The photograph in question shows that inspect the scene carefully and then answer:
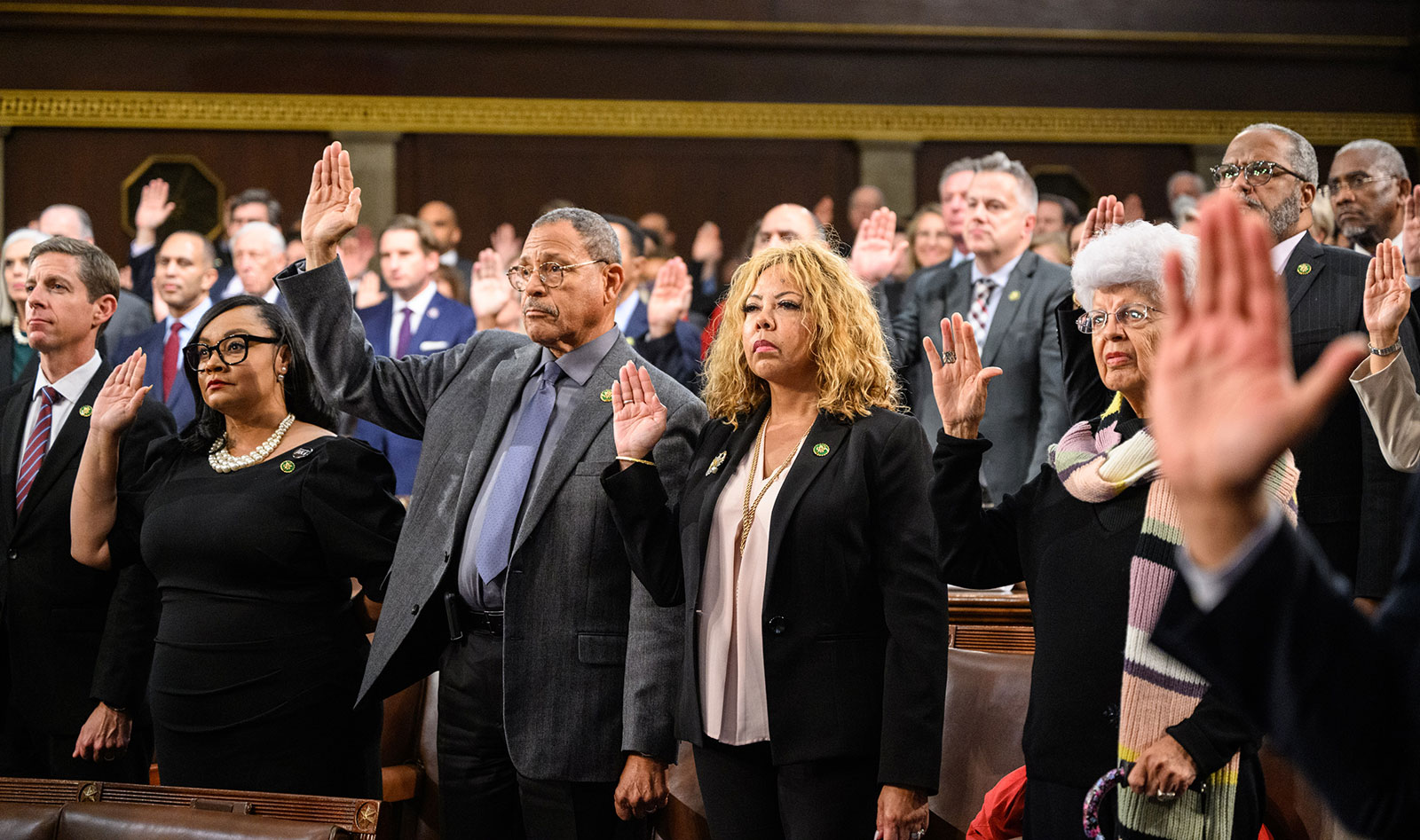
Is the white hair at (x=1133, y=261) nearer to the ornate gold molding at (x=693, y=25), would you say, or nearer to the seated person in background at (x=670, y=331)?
the seated person in background at (x=670, y=331)

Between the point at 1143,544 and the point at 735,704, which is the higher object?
the point at 1143,544

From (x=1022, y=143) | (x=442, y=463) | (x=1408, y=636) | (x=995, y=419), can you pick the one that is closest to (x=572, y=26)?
(x=1022, y=143)

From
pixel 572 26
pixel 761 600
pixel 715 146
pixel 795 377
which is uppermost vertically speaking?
pixel 572 26

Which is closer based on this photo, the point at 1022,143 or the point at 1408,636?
the point at 1408,636

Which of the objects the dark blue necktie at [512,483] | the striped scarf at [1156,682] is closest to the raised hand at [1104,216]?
the striped scarf at [1156,682]

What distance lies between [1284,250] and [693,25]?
4841 mm

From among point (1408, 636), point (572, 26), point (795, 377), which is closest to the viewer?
point (1408, 636)

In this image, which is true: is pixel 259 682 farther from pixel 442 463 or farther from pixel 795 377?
pixel 795 377

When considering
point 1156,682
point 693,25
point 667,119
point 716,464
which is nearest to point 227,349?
point 716,464

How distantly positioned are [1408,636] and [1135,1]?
6888 mm

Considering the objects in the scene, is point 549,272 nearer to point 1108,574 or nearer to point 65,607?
point 1108,574

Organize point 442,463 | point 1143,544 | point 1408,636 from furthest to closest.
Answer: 1. point 442,463
2. point 1143,544
3. point 1408,636

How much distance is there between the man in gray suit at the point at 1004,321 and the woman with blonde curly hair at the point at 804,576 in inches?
53.6

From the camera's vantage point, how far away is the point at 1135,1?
700 centimetres
